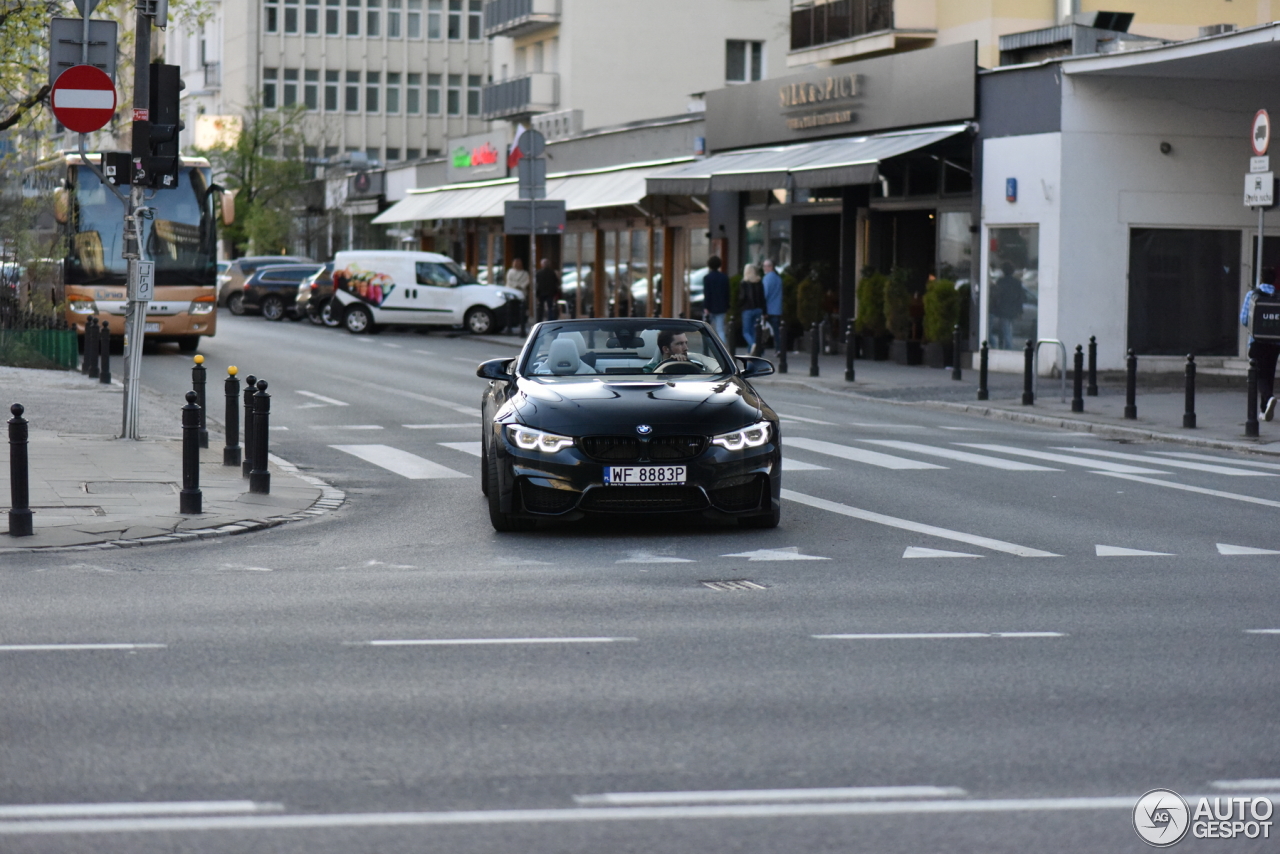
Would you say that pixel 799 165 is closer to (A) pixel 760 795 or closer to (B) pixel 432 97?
(A) pixel 760 795

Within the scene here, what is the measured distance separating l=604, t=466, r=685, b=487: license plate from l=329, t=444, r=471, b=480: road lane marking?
434 cm

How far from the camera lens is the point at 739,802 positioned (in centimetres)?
539

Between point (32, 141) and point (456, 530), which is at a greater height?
point (32, 141)

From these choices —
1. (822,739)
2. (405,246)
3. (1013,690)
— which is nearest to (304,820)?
(822,739)

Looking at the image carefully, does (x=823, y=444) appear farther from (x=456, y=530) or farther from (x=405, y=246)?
(x=405, y=246)

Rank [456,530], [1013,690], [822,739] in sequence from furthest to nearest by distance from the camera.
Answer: [456,530] < [1013,690] < [822,739]

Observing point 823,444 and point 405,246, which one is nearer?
point 823,444

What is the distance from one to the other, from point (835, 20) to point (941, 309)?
10.4 m

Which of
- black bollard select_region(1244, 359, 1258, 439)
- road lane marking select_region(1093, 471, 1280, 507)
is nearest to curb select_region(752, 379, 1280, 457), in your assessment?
black bollard select_region(1244, 359, 1258, 439)

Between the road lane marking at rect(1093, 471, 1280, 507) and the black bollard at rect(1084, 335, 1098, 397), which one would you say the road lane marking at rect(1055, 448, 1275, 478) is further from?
the black bollard at rect(1084, 335, 1098, 397)

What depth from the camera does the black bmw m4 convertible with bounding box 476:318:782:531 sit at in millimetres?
11422

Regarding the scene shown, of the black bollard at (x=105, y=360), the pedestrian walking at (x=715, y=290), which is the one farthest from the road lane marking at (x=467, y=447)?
the pedestrian walking at (x=715, y=290)

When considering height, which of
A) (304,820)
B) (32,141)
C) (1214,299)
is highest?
(32,141)

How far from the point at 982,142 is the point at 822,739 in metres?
25.9
